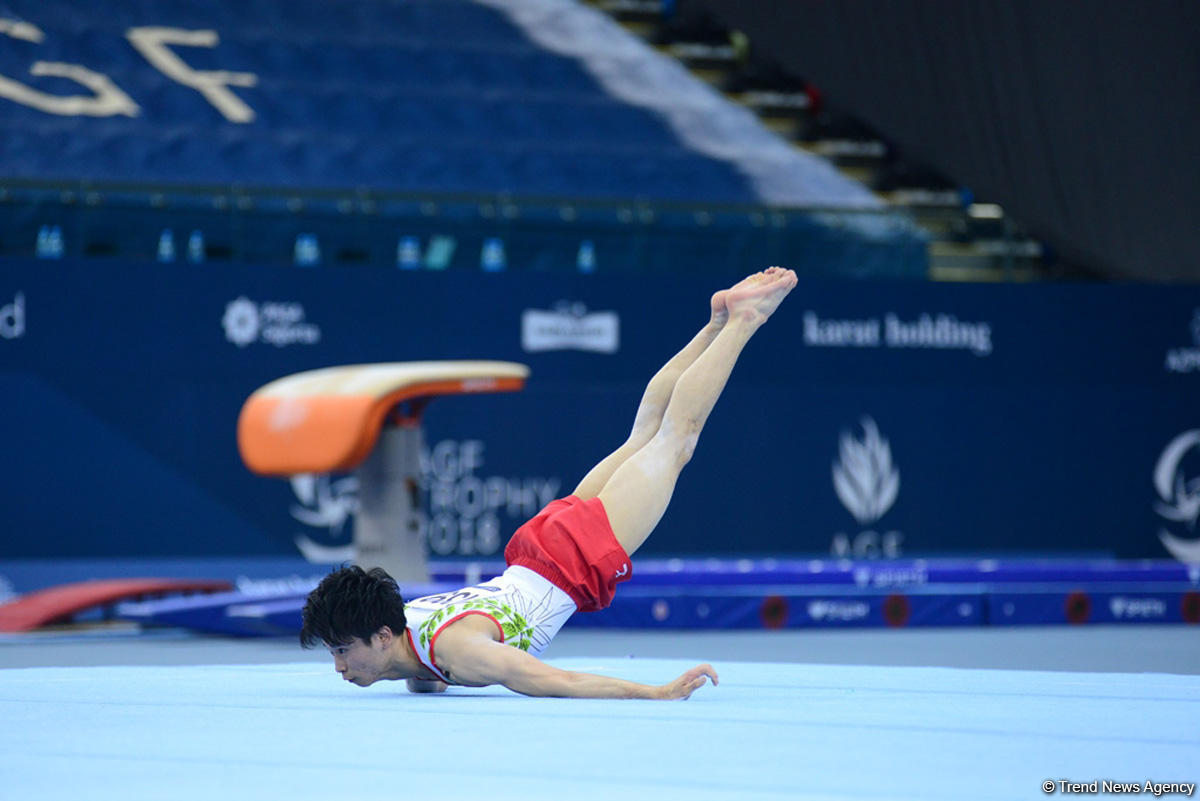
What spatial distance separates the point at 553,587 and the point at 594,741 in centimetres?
112

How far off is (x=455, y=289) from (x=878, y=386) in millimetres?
3126

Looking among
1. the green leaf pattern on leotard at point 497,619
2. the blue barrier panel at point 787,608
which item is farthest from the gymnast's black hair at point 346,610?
the blue barrier panel at point 787,608

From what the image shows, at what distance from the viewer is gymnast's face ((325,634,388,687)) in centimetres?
377

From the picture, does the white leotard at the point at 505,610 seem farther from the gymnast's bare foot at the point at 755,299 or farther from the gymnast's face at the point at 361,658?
the gymnast's bare foot at the point at 755,299

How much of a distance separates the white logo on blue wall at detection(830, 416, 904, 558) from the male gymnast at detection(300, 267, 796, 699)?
20.1 ft

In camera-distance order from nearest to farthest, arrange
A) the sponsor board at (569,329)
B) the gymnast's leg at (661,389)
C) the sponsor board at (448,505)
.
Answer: the gymnast's leg at (661,389), the sponsor board at (448,505), the sponsor board at (569,329)

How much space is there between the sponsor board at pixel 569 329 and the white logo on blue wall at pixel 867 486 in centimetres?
185

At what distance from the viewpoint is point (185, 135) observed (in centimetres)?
1207

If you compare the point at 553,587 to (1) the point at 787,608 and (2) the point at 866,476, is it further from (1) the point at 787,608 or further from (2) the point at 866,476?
(2) the point at 866,476

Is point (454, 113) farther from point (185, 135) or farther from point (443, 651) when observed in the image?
point (443, 651)

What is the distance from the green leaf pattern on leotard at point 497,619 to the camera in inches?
153

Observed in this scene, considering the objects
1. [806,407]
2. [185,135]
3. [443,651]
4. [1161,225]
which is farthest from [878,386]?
[443,651]

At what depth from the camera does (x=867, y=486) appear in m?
10.9

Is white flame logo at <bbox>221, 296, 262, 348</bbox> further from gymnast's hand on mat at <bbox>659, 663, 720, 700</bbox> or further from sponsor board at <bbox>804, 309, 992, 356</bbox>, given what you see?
gymnast's hand on mat at <bbox>659, 663, 720, 700</bbox>
